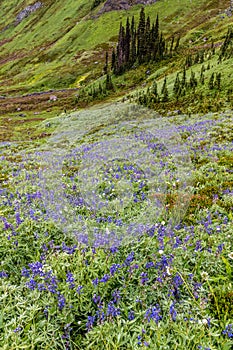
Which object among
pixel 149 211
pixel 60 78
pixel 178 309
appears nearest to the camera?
pixel 178 309

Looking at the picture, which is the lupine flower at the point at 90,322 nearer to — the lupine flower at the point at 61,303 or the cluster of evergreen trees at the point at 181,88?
the lupine flower at the point at 61,303

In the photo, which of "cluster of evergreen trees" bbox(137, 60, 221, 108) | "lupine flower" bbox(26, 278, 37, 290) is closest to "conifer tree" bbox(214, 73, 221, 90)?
"cluster of evergreen trees" bbox(137, 60, 221, 108)

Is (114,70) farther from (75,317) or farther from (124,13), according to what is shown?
(75,317)

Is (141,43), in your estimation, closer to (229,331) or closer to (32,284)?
(32,284)

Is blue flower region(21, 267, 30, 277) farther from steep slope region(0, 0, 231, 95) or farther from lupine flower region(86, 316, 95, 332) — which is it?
steep slope region(0, 0, 231, 95)

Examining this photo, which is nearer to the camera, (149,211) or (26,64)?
(149,211)

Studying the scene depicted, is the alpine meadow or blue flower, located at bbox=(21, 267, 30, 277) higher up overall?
blue flower, located at bbox=(21, 267, 30, 277)

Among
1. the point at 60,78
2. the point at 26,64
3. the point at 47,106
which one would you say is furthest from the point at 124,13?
the point at 47,106

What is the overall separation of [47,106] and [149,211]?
73.2 m

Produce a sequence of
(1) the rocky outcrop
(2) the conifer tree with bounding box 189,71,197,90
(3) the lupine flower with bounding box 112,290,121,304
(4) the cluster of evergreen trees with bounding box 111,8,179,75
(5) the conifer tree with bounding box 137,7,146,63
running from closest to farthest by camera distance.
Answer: (3) the lupine flower with bounding box 112,290,121,304 → (2) the conifer tree with bounding box 189,71,197,90 → (4) the cluster of evergreen trees with bounding box 111,8,179,75 → (5) the conifer tree with bounding box 137,7,146,63 → (1) the rocky outcrop

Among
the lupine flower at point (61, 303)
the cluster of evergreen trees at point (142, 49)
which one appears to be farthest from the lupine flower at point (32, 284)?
the cluster of evergreen trees at point (142, 49)

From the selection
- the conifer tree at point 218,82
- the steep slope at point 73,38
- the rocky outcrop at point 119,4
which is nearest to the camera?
the conifer tree at point 218,82

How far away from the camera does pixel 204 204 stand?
764 cm

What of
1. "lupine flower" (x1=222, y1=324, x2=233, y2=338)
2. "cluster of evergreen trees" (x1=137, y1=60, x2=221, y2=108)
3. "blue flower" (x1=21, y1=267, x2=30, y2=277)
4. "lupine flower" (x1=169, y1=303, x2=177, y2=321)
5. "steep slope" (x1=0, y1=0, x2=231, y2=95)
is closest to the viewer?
"lupine flower" (x1=222, y1=324, x2=233, y2=338)
